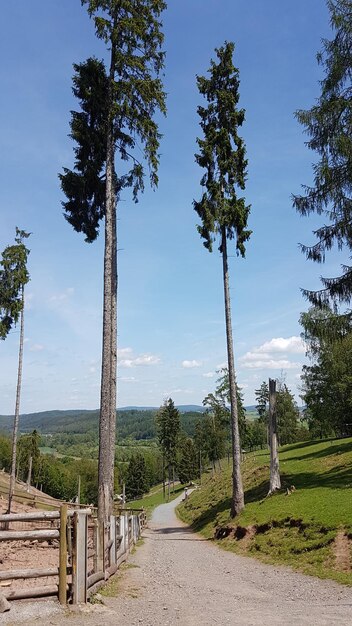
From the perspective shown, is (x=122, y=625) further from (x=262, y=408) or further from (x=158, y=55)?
(x=262, y=408)

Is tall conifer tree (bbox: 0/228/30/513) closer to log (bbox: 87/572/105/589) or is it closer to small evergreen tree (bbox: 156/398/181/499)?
log (bbox: 87/572/105/589)

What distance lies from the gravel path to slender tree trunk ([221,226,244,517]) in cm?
507

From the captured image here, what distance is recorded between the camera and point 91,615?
6668mm

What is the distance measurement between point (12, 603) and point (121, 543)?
24.2 feet

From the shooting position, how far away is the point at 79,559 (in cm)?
741

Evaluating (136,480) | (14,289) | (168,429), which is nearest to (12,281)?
(14,289)

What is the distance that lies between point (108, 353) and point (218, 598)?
722 cm

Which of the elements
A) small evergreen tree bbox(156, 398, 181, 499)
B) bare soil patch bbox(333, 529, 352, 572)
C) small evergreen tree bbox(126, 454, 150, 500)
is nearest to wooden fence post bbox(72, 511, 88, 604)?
bare soil patch bbox(333, 529, 352, 572)

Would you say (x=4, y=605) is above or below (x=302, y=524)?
above

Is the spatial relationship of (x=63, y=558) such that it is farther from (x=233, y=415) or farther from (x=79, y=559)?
(x=233, y=415)

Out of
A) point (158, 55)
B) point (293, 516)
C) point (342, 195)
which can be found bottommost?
point (293, 516)

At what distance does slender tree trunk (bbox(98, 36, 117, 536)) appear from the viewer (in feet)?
43.0

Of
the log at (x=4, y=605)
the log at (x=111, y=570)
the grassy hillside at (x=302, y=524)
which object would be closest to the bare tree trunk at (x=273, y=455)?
the grassy hillside at (x=302, y=524)

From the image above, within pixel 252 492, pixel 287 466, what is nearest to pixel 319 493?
pixel 252 492
